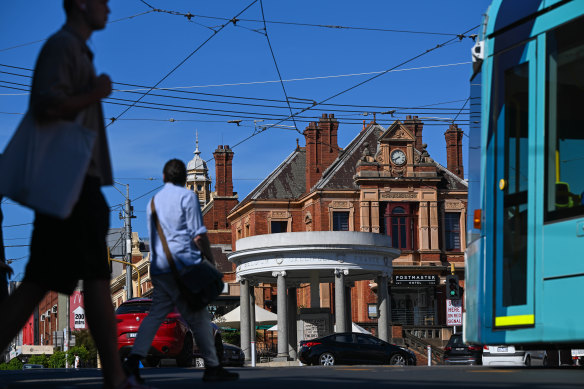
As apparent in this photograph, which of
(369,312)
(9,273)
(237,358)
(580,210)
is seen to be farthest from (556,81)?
(369,312)

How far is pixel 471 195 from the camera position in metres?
11.1

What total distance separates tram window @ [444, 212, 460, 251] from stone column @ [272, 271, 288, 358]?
23.7 m

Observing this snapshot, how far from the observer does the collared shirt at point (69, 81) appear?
5.56 meters

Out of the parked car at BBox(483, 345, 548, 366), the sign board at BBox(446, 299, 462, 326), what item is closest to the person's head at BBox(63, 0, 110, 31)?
the parked car at BBox(483, 345, 548, 366)

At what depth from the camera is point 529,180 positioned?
9.76 metres

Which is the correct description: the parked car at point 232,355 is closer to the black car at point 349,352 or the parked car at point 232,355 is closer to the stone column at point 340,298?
the black car at point 349,352

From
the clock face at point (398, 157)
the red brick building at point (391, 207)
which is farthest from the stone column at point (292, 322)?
the clock face at point (398, 157)

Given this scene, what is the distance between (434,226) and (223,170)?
62.0 ft

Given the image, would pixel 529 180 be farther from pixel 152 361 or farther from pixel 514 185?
pixel 152 361

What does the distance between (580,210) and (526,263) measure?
0.80 m

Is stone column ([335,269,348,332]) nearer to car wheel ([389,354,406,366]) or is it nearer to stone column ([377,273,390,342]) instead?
stone column ([377,273,390,342])

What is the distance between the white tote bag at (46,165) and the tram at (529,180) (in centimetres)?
501

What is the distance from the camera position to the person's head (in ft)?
19.2

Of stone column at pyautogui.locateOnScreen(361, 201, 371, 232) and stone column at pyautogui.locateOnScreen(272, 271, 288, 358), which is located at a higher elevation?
stone column at pyautogui.locateOnScreen(361, 201, 371, 232)
